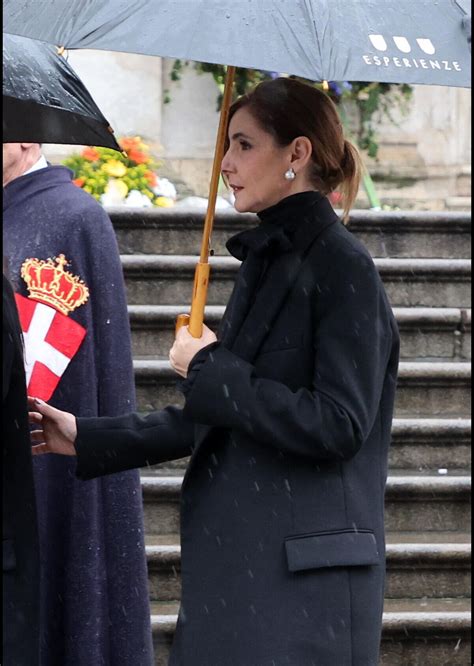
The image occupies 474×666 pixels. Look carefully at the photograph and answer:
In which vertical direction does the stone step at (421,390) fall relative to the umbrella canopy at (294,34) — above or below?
below

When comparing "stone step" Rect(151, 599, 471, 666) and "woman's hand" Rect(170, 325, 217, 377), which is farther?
"stone step" Rect(151, 599, 471, 666)

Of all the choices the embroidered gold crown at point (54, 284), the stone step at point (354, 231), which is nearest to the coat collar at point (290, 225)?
the embroidered gold crown at point (54, 284)

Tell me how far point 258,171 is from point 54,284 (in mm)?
1390

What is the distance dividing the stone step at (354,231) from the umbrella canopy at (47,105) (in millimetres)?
3360

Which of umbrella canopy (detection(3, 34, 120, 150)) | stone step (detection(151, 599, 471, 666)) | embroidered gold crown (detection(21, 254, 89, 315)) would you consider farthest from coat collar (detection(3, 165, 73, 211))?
stone step (detection(151, 599, 471, 666))

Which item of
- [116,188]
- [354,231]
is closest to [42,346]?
[354,231]

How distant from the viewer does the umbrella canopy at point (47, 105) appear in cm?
375

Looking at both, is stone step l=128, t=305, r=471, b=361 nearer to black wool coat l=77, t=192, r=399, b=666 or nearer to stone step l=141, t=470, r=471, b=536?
stone step l=141, t=470, r=471, b=536

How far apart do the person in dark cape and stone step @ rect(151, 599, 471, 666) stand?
0.96 meters

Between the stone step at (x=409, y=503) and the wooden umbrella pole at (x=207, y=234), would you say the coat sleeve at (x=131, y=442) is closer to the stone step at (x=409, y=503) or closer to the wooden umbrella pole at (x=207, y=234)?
the wooden umbrella pole at (x=207, y=234)

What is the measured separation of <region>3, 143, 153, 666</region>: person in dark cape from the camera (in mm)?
4508

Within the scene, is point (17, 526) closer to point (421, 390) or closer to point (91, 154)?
point (421, 390)

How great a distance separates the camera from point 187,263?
7.14 m

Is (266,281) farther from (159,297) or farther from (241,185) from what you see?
(159,297)
